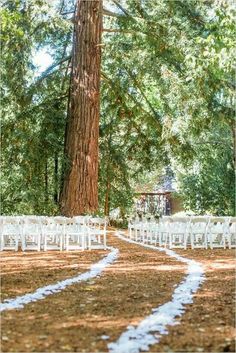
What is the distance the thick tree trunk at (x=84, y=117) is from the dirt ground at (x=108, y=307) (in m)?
8.00

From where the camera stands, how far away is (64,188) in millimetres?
18422

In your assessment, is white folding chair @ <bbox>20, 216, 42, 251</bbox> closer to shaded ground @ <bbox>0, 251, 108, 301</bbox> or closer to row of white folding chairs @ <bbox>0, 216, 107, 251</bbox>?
row of white folding chairs @ <bbox>0, 216, 107, 251</bbox>

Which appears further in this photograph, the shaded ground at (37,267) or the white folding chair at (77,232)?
the white folding chair at (77,232)

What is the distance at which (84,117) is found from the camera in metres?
18.4

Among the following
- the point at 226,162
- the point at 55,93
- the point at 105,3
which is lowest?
the point at 226,162

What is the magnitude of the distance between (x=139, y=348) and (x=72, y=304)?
1919mm

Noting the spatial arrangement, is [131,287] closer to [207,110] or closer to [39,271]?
[39,271]

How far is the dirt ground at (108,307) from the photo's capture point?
4.19 meters

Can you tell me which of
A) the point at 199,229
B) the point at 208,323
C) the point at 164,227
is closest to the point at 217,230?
the point at 199,229

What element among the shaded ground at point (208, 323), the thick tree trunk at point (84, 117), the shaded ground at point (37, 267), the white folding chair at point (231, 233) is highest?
the thick tree trunk at point (84, 117)

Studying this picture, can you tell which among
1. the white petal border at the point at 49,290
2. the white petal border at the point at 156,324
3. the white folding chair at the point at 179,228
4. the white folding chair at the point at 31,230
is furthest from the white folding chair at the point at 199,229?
the white petal border at the point at 156,324

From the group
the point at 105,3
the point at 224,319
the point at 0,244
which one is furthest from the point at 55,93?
the point at 224,319

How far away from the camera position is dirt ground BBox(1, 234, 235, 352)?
4188mm

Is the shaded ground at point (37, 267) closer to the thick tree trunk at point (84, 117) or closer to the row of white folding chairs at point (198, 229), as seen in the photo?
the row of white folding chairs at point (198, 229)
